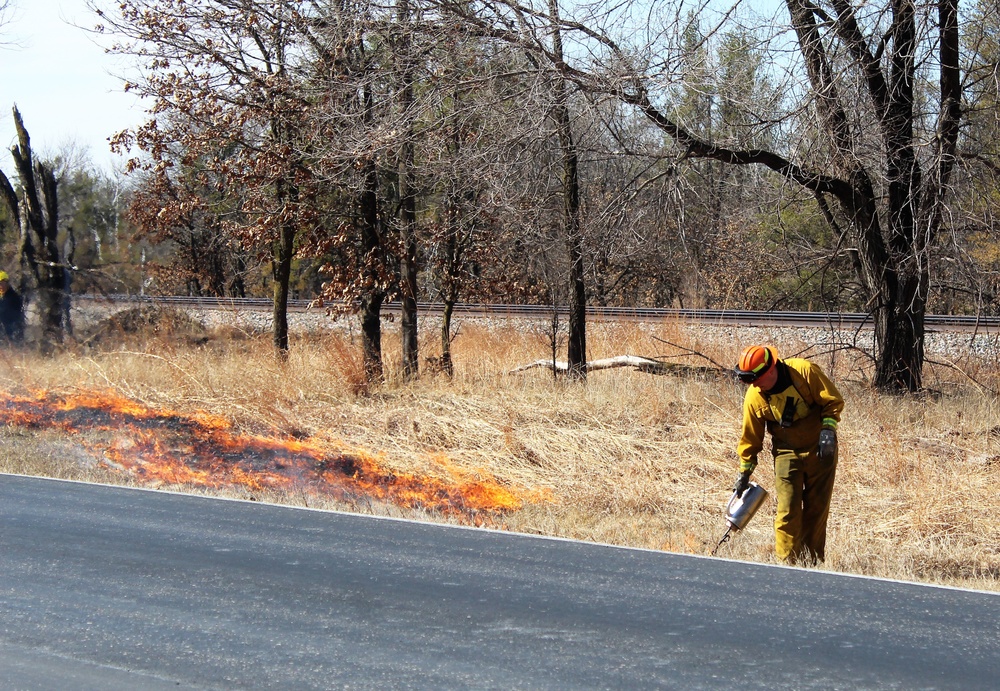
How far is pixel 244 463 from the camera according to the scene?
426 inches

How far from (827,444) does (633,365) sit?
27.7 ft

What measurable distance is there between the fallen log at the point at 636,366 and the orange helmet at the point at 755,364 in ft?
24.8

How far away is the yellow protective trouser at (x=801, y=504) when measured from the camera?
713cm

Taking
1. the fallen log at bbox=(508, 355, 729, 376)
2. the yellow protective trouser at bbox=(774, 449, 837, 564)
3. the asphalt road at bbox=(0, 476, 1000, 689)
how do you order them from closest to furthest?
the asphalt road at bbox=(0, 476, 1000, 689)
the yellow protective trouser at bbox=(774, 449, 837, 564)
the fallen log at bbox=(508, 355, 729, 376)

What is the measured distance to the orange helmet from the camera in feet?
22.4

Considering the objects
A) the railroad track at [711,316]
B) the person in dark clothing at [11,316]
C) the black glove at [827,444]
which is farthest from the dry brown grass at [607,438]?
the railroad track at [711,316]

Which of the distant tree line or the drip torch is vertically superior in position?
the distant tree line

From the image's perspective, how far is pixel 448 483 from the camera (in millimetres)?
10141

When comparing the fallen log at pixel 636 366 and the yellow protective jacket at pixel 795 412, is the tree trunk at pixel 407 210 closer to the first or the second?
the fallen log at pixel 636 366

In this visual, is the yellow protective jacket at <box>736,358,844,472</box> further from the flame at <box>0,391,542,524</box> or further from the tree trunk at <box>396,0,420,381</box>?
the tree trunk at <box>396,0,420,381</box>

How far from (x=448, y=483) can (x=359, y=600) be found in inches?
175

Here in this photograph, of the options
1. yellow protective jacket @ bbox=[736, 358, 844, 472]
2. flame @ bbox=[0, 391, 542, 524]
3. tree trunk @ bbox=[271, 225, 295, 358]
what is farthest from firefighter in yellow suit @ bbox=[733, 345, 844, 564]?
tree trunk @ bbox=[271, 225, 295, 358]

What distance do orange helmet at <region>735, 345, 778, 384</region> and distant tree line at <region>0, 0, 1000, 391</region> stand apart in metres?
5.17

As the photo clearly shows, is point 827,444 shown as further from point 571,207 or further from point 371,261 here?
point 371,261
